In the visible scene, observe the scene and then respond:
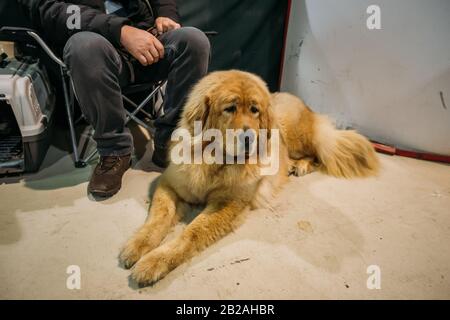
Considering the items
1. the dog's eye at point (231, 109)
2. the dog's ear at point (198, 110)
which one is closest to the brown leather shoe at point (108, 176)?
the dog's ear at point (198, 110)

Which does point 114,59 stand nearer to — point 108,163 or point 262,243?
point 108,163

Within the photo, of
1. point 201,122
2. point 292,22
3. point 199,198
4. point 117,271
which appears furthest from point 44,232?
point 292,22

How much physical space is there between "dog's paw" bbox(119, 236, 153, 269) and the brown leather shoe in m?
0.48

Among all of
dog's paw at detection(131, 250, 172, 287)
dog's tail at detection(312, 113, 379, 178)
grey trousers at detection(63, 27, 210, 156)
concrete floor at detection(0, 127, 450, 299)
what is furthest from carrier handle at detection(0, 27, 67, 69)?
dog's tail at detection(312, 113, 379, 178)

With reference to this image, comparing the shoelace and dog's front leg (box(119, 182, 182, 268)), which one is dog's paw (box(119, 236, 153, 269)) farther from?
the shoelace

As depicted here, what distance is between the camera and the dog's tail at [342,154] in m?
2.07

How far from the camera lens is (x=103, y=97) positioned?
1650 millimetres

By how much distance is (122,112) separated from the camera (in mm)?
1749

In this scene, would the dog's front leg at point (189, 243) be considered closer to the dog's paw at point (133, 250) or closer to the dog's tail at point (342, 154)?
the dog's paw at point (133, 250)

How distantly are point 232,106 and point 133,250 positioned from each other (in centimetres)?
76

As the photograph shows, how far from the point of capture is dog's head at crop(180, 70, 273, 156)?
143 centimetres

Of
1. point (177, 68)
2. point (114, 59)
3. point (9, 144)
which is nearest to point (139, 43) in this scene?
point (114, 59)

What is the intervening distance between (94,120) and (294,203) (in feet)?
3.94
